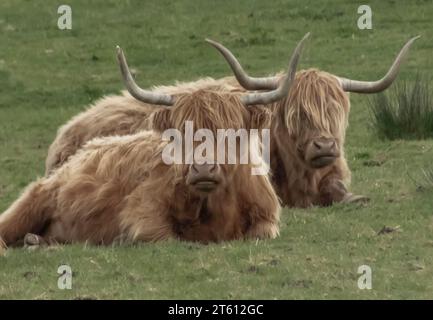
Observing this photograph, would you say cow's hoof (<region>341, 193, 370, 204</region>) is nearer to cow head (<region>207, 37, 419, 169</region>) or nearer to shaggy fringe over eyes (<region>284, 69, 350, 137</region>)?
cow head (<region>207, 37, 419, 169</region>)

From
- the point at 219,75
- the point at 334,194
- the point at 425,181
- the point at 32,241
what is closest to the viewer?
the point at 32,241

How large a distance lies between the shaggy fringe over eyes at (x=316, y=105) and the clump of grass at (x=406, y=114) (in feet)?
9.79

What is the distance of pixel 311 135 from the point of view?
9656 millimetres

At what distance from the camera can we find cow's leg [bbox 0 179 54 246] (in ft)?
28.5

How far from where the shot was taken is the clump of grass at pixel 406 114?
12.8 m

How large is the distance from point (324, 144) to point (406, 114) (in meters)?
3.65

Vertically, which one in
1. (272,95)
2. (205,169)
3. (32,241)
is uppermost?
(272,95)

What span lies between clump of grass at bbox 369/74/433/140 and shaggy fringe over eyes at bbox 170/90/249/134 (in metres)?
4.81

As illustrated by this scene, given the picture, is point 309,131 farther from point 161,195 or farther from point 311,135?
point 161,195

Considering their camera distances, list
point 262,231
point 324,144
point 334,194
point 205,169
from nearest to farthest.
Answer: point 205,169 → point 262,231 → point 324,144 → point 334,194

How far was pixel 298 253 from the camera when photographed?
777 cm

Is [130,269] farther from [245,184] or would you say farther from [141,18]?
[141,18]

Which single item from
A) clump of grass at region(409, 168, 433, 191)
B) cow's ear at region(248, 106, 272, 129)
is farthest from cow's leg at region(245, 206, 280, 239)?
clump of grass at region(409, 168, 433, 191)

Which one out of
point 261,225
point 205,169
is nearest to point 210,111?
point 205,169
